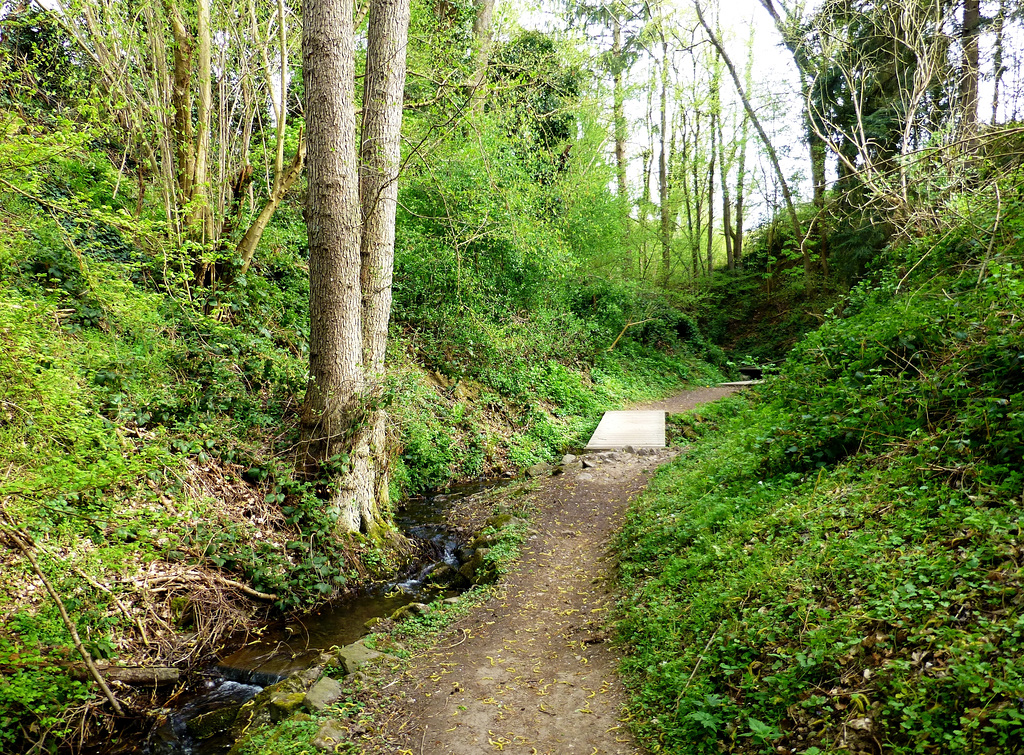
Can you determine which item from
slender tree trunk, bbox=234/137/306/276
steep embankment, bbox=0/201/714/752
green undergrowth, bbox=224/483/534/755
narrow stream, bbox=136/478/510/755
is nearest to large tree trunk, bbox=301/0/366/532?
steep embankment, bbox=0/201/714/752

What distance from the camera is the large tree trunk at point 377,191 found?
21.5 feet

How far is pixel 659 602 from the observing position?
425cm

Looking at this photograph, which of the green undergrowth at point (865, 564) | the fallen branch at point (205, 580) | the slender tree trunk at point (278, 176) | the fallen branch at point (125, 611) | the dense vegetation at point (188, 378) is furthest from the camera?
the slender tree trunk at point (278, 176)

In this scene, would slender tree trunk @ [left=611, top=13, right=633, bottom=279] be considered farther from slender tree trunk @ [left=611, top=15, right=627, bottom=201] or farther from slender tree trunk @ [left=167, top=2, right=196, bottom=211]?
slender tree trunk @ [left=167, top=2, right=196, bottom=211]

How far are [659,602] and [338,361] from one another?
13.4ft

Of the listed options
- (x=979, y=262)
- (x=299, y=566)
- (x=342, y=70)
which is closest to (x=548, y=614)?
(x=299, y=566)

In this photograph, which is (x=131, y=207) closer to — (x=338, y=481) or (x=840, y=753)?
(x=338, y=481)

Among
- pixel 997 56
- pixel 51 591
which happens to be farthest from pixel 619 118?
pixel 51 591

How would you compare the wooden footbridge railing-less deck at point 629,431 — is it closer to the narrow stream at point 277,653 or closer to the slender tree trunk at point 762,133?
the narrow stream at point 277,653

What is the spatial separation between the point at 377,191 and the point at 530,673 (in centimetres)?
540

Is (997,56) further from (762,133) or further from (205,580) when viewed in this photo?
(205,580)

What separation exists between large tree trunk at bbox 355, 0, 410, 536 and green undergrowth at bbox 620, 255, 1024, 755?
3.14 m

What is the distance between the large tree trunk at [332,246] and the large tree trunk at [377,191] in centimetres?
29

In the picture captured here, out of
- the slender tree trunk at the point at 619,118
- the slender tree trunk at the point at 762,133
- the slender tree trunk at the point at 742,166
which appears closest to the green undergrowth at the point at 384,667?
the slender tree trunk at the point at 762,133
